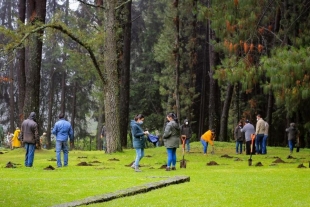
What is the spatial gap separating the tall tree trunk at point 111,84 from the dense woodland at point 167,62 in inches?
1.8

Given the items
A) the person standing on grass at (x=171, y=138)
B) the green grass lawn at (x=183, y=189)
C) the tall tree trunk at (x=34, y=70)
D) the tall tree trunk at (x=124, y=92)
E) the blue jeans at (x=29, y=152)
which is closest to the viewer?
the green grass lawn at (x=183, y=189)

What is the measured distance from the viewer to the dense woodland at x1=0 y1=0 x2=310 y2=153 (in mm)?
21281

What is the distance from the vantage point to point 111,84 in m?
25.3

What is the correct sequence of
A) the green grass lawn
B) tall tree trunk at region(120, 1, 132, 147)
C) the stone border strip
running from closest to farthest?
the stone border strip < the green grass lawn < tall tree trunk at region(120, 1, 132, 147)

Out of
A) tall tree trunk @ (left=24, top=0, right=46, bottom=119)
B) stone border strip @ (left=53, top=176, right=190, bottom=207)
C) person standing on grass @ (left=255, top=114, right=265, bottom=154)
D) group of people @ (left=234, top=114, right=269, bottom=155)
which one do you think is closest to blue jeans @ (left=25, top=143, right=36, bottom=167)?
stone border strip @ (left=53, top=176, right=190, bottom=207)

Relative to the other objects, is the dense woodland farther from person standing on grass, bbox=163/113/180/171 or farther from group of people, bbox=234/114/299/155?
person standing on grass, bbox=163/113/180/171

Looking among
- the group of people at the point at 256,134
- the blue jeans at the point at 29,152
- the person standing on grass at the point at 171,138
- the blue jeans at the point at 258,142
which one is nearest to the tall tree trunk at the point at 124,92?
the group of people at the point at 256,134

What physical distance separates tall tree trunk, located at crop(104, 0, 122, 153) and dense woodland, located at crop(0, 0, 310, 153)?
47mm

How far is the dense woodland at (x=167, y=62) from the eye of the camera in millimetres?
21281

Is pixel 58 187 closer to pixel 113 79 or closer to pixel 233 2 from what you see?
pixel 233 2

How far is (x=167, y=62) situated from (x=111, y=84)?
19.8 metres

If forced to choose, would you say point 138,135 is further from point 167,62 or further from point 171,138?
point 167,62

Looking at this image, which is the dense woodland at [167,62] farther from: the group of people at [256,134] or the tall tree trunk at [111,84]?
the group of people at [256,134]

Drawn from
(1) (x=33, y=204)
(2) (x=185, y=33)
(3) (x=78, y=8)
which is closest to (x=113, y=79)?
(1) (x=33, y=204)
